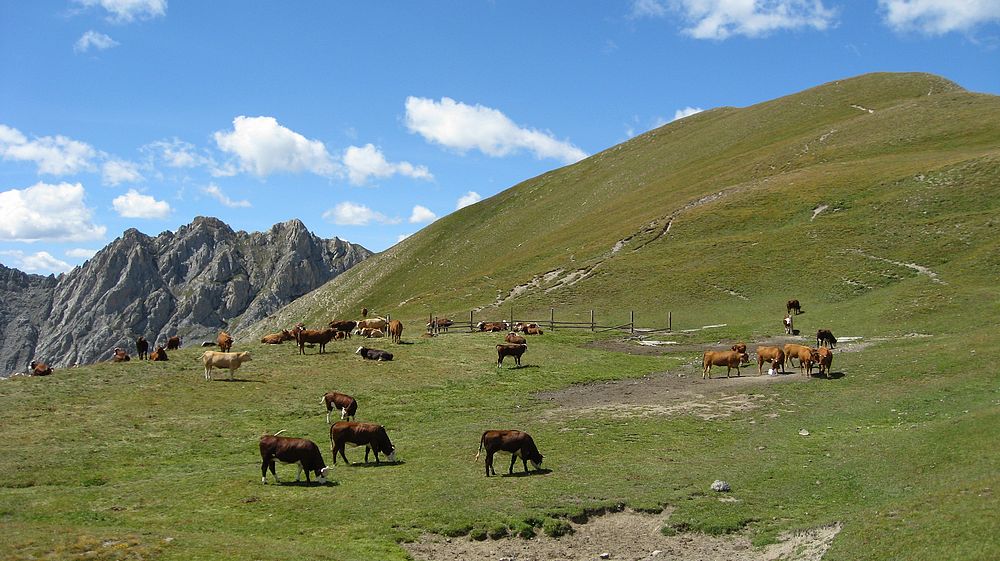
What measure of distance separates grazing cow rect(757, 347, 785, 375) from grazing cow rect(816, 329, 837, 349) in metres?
6.74

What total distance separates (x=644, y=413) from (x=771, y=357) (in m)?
11.6

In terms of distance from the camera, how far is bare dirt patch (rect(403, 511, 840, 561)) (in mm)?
14680

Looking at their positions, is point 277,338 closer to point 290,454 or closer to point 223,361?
point 223,361

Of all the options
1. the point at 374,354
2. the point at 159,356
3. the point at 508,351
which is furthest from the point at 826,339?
the point at 159,356

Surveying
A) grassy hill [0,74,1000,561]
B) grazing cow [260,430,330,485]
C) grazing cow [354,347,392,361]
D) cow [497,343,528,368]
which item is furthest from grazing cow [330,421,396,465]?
grazing cow [354,347,392,361]

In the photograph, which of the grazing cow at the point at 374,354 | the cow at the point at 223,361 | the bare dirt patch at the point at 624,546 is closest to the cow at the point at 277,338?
the grazing cow at the point at 374,354

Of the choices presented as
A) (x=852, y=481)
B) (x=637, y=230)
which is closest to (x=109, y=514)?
(x=852, y=481)

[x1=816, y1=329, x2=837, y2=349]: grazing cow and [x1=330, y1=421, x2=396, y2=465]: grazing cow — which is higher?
[x1=816, y1=329, x2=837, y2=349]: grazing cow

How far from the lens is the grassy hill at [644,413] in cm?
1579

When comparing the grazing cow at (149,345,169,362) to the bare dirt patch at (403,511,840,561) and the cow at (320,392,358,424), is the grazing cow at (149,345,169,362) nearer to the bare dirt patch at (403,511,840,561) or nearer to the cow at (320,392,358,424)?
the cow at (320,392,358,424)

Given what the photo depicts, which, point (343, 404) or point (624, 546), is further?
point (343, 404)

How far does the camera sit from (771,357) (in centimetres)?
3572

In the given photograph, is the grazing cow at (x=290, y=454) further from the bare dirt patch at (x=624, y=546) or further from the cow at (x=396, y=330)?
the cow at (x=396, y=330)

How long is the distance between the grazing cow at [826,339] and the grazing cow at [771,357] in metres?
6.74
